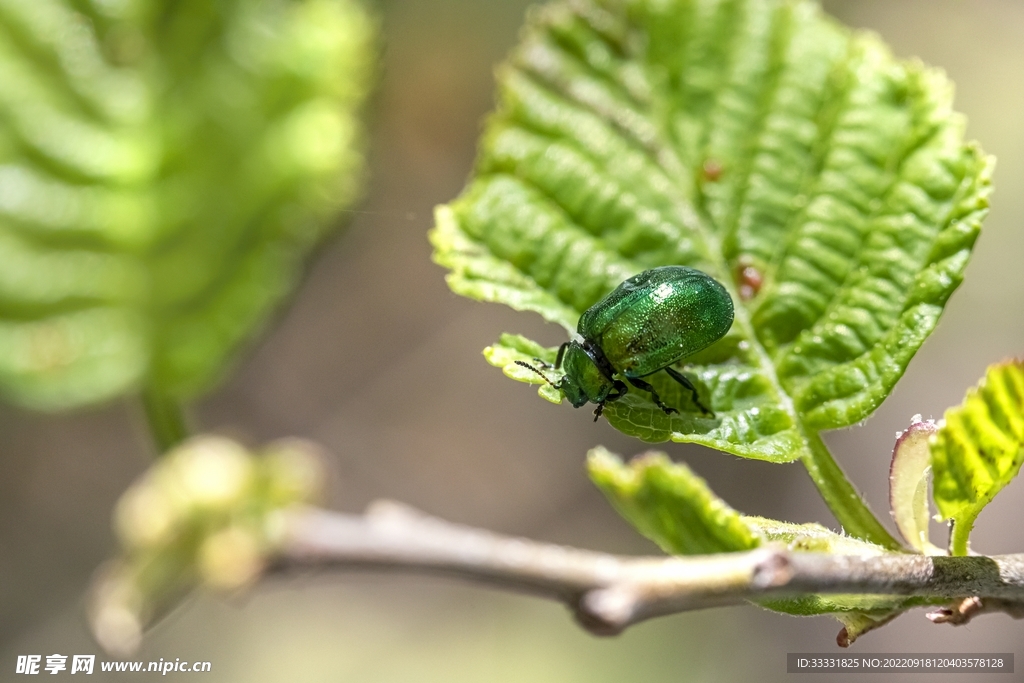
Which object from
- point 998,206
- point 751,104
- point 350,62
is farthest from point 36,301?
point 998,206

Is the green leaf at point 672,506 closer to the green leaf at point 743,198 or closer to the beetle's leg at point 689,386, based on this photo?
the green leaf at point 743,198

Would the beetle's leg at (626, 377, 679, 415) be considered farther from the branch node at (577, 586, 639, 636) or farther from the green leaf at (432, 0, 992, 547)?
the branch node at (577, 586, 639, 636)

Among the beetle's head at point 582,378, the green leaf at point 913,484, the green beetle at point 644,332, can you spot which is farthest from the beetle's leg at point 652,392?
the green leaf at point 913,484

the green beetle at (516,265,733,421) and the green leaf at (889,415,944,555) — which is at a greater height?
the green beetle at (516,265,733,421)

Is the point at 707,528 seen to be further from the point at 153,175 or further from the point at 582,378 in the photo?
the point at 153,175

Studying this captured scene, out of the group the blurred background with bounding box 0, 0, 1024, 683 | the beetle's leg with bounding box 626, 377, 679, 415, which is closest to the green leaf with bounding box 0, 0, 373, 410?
the beetle's leg with bounding box 626, 377, 679, 415

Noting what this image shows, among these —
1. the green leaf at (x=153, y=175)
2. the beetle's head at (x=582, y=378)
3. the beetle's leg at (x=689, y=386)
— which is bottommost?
the beetle's leg at (x=689, y=386)

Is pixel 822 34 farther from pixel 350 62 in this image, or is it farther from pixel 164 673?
pixel 164 673
